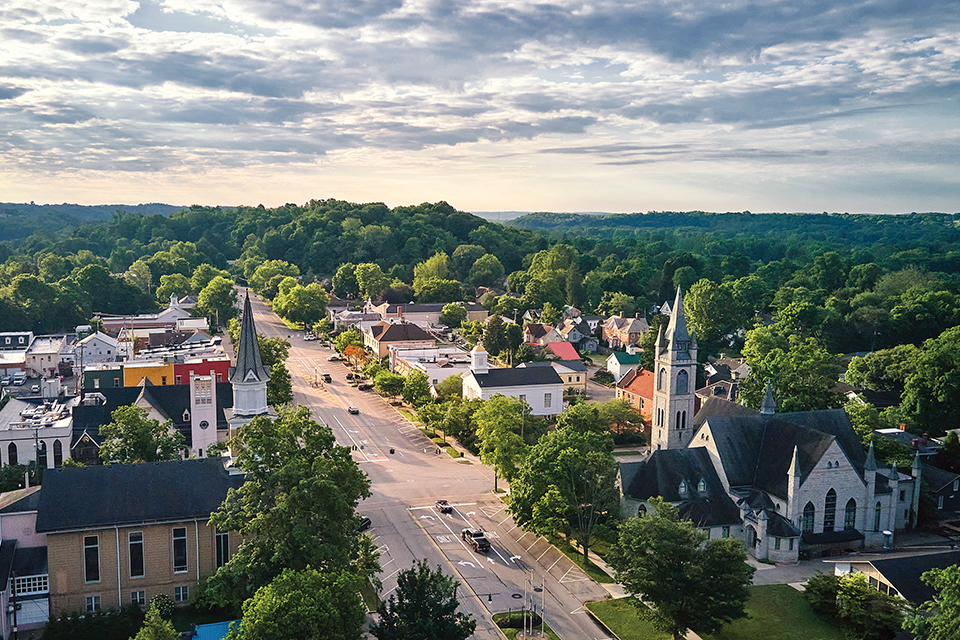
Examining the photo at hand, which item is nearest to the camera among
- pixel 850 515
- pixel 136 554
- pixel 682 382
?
pixel 136 554

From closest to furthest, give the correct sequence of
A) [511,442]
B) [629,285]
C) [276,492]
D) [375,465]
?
[276,492]
[511,442]
[375,465]
[629,285]

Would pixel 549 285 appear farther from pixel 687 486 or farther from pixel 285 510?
pixel 285 510

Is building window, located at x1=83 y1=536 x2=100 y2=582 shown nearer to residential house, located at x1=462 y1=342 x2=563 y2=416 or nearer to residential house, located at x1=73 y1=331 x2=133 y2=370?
residential house, located at x1=462 y1=342 x2=563 y2=416

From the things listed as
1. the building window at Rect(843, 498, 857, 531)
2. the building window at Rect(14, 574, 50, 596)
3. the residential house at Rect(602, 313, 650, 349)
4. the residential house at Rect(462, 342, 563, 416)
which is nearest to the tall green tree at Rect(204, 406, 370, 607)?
the building window at Rect(14, 574, 50, 596)

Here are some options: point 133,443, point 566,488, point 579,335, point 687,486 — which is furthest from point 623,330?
point 133,443

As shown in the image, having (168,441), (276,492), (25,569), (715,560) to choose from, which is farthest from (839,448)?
(25,569)

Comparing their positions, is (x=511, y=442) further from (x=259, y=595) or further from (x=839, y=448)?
(x=259, y=595)
